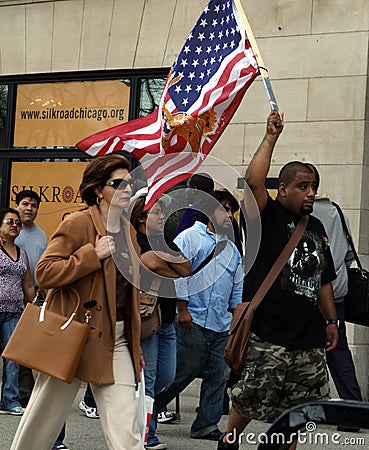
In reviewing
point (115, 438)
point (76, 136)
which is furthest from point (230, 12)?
point (76, 136)

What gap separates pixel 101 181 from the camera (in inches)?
232

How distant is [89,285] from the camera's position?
5762 millimetres

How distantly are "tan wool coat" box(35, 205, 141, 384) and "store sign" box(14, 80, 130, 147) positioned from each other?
6563 millimetres

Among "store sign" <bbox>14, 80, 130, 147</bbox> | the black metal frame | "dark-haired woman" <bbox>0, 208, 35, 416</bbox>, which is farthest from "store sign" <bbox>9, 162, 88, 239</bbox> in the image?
"dark-haired woman" <bbox>0, 208, 35, 416</bbox>

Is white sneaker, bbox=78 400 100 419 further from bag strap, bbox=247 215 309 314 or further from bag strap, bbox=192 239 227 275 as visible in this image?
bag strap, bbox=247 215 309 314

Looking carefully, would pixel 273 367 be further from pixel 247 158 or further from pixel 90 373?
pixel 247 158

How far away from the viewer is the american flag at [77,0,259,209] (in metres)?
7.96

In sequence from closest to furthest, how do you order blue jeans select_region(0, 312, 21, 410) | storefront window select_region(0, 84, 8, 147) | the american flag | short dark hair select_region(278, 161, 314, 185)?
short dark hair select_region(278, 161, 314, 185)
the american flag
blue jeans select_region(0, 312, 21, 410)
storefront window select_region(0, 84, 8, 147)

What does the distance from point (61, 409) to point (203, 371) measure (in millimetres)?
3142

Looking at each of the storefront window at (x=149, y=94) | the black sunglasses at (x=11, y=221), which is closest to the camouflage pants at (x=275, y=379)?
the black sunglasses at (x=11, y=221)

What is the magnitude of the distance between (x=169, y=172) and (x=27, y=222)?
2.82m

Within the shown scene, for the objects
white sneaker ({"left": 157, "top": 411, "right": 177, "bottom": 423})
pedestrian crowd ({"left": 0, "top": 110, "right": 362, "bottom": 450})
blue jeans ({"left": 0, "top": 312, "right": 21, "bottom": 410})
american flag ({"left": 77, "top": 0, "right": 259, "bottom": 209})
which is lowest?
white sneaker ({"left": 157, "top": 411, "right": 177, "bottom": 423})

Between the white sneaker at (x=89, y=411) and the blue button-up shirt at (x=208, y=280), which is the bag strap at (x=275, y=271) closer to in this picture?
the blue button-up shirt at (x=208, y=280)

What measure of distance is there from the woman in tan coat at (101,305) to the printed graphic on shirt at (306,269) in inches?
40.3
